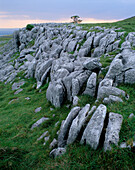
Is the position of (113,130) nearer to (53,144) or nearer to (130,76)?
(53,144)

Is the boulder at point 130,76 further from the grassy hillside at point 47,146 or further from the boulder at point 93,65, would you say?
the boulder at point 93,65

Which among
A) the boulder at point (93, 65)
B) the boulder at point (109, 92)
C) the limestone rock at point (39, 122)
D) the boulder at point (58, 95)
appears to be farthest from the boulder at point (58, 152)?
the boulder at point (93, 65)

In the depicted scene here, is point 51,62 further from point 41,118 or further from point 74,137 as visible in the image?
point 74,137

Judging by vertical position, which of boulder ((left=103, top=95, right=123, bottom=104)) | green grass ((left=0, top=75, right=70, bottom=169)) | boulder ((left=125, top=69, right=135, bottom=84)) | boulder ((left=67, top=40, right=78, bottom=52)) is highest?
boulder ((left=67, top=40, right=78, bottom=52))

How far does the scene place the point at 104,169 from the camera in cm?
611

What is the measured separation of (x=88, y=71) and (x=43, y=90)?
37.4 feet

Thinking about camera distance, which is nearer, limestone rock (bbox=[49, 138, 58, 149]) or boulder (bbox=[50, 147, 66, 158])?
boulder (bbox=[50, 147, 66, 158])

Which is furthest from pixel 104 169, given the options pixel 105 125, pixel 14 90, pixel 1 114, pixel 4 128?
pixel 14 90

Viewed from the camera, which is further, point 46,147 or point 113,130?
point 46,147

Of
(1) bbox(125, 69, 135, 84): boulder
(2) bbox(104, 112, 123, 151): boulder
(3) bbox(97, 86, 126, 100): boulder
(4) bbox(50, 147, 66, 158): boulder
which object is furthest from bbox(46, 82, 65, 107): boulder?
(2) bbox(104, 112, 123, 151): boulder

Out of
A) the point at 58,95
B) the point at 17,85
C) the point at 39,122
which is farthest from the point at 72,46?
the point at 39,122

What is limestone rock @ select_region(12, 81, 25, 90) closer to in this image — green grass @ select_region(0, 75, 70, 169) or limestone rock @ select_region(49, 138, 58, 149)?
green grass @ select_region(0, 75, 70, 169)

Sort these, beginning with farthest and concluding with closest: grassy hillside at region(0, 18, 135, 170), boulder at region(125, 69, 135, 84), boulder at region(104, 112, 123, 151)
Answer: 1. boulder at region(125, 69, 135, 84)
2. boulder at region(104, 112, 123, 151)
3. grassy hillside at region(0, 18, 135, 170)

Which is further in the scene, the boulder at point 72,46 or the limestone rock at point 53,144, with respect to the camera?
the boulder at point 72,46
